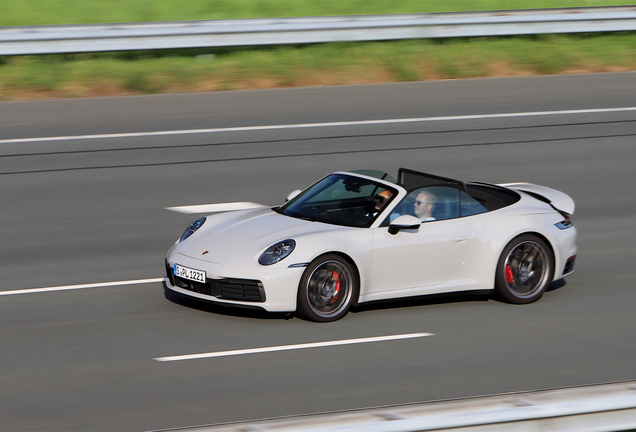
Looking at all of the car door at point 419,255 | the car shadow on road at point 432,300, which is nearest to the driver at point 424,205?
the car door at point 419,255

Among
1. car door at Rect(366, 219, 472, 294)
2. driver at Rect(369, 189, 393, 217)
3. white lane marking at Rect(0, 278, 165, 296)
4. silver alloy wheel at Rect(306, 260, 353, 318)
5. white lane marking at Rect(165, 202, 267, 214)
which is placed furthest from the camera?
white lane marking at Rect(165, 202, 267, 214)

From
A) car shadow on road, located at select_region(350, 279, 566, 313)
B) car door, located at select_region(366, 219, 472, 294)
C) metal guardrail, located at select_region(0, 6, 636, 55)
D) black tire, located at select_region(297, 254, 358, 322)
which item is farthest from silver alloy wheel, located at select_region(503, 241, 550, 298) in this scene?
metal guardrail, located at select_region(0, 6, 636, 55)

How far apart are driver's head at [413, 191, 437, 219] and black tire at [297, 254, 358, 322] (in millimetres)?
955

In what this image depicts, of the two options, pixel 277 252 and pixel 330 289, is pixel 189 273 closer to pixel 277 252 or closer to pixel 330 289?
pixel 277 252

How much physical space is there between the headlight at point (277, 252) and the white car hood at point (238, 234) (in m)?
0.07

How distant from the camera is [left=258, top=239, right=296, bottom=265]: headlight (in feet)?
24.8

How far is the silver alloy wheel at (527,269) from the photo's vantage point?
8.48 metres

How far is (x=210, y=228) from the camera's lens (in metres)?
8.38

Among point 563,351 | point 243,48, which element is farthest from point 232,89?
point 563,351

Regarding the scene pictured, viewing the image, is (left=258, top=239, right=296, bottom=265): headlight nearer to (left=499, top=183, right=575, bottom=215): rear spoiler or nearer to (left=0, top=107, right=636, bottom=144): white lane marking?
(left=499, top=183, right=575, bottom=215): rear spoiler

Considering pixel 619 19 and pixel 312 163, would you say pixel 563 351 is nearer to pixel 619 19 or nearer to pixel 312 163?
pixel 312 163

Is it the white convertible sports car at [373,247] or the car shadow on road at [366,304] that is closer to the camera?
the white convertible sports car at [373,247]

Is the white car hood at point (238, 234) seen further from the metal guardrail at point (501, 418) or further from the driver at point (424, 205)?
the metal guardrail at point (501, 418)

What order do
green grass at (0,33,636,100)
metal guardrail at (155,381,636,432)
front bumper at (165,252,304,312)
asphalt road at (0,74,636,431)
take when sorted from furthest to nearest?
green grass at (0,33,636,100), front bumper at (165,252,304,312), asphalt road at (0,74,636,431), metal guardrail at (155,381,636,432)
